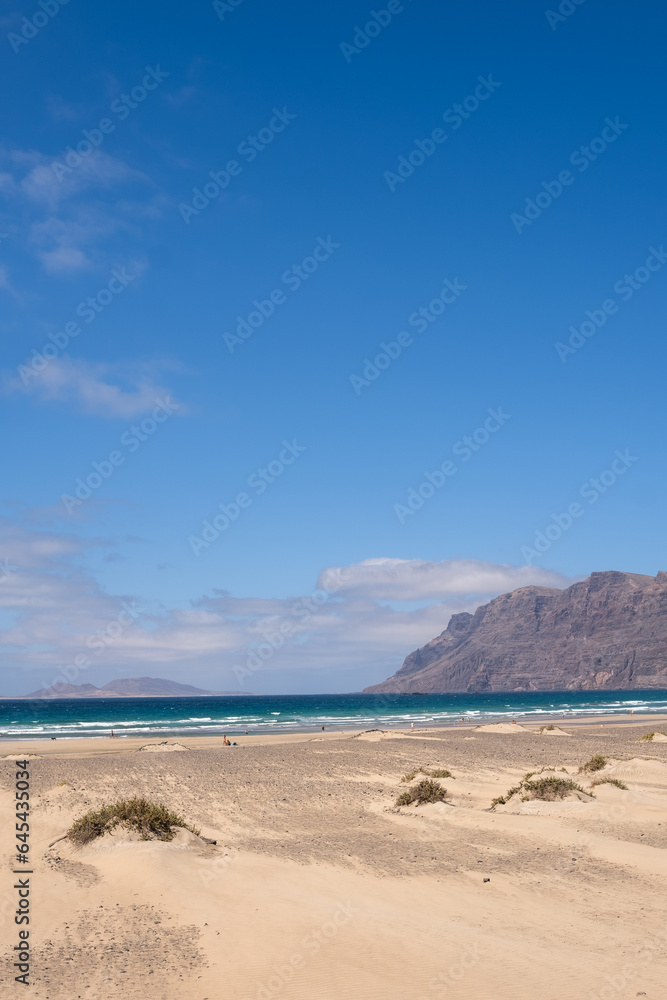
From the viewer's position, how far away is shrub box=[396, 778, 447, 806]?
1833cm

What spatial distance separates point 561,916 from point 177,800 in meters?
12.6

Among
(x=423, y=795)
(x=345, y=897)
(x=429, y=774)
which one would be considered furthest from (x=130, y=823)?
(x=429, y=774)

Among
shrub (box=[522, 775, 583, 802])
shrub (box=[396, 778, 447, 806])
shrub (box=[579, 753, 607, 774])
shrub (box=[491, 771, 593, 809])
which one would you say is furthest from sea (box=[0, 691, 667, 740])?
shrub (box=[522, 775, 583, 802])

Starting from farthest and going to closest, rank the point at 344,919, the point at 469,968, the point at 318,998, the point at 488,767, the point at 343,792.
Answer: the point at 488,767 → the point at 343,792 → the point at 344,919 → the point at 469,968 → the point at 318,998

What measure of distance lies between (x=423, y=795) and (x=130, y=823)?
8646 millimetres

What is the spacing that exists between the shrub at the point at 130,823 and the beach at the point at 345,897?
0.22 metres

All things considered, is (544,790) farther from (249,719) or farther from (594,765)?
(249,719)

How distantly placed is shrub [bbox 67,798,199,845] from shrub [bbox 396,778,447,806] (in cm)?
754

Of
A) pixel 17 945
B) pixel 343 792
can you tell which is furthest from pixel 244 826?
pixel 17 945

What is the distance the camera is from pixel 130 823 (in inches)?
504

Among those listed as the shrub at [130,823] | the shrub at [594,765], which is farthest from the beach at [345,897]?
the shrub at [594,765]

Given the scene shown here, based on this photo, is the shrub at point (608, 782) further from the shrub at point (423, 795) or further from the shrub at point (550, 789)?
the shrub at point (423, 795)

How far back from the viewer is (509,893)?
438 inches

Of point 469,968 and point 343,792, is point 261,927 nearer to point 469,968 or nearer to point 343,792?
point 469,968
